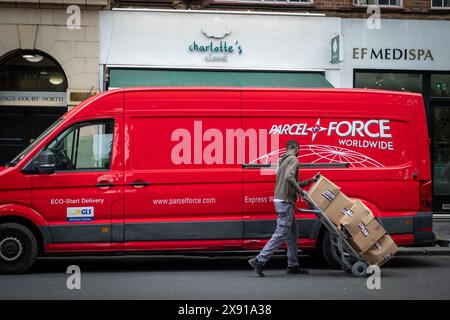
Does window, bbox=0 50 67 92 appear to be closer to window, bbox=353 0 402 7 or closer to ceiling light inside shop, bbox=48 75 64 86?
ceiling light inside shop, bbox=48 75 64 86

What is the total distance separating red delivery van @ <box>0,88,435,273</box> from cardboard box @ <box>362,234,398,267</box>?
81 centimetres

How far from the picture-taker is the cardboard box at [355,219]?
8.92m

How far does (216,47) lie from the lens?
15.6 metres

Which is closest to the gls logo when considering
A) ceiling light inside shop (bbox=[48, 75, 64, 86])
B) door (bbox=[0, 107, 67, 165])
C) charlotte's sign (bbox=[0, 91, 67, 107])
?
door (bbox=[0, 107, 67, 165])

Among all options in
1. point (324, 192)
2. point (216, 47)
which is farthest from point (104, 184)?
point (216, 47)

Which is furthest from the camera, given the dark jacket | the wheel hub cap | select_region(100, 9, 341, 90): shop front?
select_region(100, 9, 341, 90): shop front

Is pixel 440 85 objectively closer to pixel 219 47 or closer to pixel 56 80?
pixel 219 47

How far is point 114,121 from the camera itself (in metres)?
9.55

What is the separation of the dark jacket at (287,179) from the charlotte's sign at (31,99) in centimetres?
800

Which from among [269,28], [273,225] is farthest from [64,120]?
[269,28]

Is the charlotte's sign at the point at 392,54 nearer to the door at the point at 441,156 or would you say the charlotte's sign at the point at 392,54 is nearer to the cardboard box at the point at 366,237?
the door at the point at 441,156

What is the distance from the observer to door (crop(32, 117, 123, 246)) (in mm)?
9281

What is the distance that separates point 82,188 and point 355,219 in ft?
12.3
